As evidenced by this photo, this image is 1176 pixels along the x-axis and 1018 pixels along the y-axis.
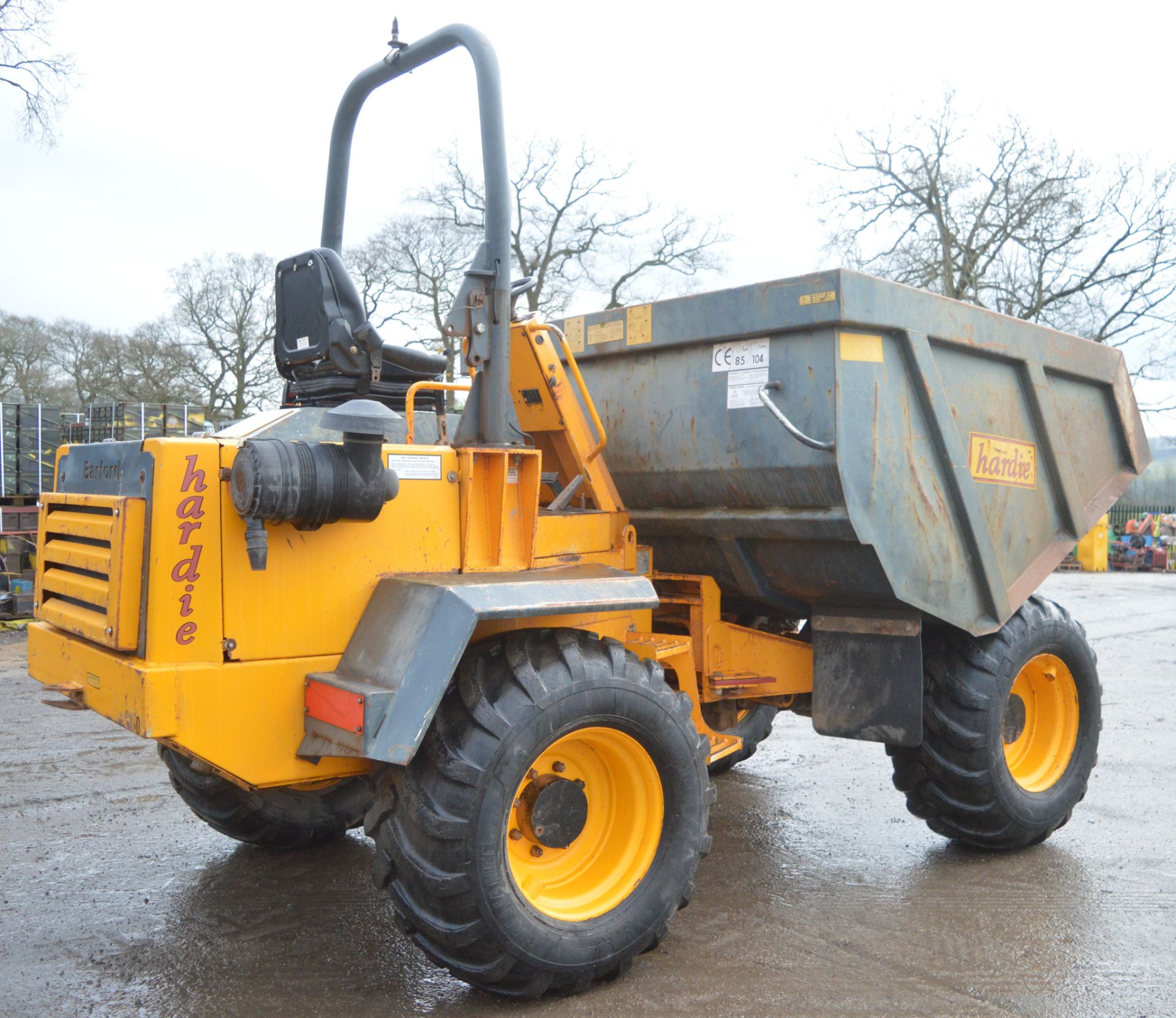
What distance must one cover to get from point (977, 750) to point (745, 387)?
6.02ft

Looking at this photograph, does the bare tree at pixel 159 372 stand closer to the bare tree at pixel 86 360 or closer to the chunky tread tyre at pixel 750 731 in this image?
the bare tree at pixel 86 360

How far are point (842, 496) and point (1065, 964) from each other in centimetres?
172

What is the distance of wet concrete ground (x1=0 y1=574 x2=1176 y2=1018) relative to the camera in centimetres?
338

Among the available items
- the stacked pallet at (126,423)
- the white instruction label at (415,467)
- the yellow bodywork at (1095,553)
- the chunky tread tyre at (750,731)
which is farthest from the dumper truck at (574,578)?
the yellow bodywork at (1095,553)

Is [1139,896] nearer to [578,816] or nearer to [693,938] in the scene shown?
[693,938]

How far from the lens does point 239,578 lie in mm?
3156

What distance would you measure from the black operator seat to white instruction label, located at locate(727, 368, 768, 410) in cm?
117

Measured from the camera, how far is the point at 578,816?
11.6ft

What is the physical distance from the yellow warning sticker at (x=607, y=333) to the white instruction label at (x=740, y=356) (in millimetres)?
515

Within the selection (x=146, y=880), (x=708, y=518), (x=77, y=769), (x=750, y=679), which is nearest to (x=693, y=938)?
(x=750, y=679)

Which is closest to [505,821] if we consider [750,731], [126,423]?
[750,731]

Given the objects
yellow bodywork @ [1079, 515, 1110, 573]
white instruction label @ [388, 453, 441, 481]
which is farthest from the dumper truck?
yellow bodywork @ [1079, 515, 1110, 573]

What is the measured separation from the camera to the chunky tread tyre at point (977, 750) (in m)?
4.62

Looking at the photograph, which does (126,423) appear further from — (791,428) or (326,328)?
(791,428)
